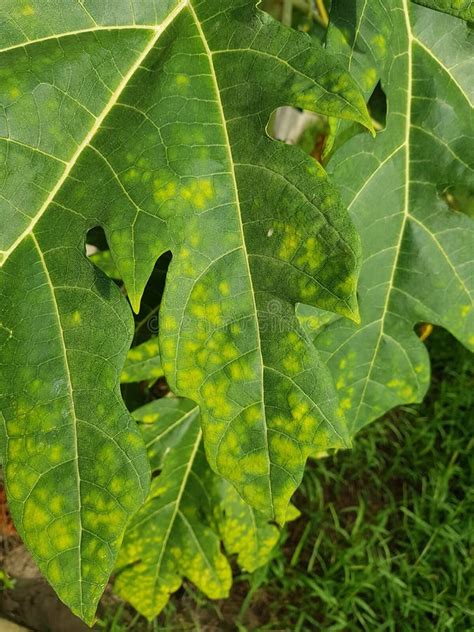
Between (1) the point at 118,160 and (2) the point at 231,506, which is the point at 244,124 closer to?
(1) the point at 118,160

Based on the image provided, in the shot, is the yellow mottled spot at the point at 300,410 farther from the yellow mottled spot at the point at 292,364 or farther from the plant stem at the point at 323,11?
the plant stem at the point at 323,11

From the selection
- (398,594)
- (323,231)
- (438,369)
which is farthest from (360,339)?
(438,369)

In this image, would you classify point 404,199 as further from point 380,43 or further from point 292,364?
point 292,364

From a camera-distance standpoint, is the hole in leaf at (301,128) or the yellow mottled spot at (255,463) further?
the hole in leaf at (301,128)

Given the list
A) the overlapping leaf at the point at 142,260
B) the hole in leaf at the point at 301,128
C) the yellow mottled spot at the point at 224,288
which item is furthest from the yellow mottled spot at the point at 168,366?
the hole in leaf at the point at 301,128

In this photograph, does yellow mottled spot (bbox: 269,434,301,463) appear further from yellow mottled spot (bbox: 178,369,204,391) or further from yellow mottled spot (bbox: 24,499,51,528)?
yellow mottled spot (bbox: 24,499,51,528)

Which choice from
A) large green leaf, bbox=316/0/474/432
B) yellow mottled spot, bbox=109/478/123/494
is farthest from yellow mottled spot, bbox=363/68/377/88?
yellow mottled spot, bbox=109/478/123/494

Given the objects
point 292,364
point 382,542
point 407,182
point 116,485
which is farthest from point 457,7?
point 382,542

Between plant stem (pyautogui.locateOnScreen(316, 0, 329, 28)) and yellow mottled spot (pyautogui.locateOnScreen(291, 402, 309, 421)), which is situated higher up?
plant stem (pyautogui.locateOnScreen(316, 0, 329, 28))
